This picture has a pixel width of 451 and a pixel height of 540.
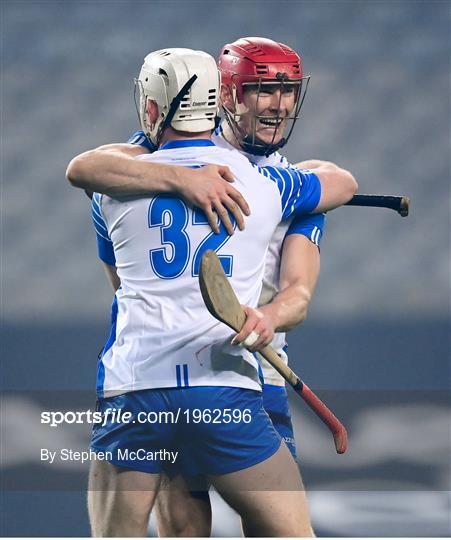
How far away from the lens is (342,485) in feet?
12.7

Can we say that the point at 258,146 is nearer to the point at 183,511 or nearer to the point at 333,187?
the point at 333,187

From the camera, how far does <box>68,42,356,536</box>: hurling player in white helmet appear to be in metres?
2.62

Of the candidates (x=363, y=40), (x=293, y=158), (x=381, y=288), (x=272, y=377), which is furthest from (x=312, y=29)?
(x=272, y=377)

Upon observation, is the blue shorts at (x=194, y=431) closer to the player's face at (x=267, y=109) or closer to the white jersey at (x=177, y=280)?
the white jersey at (x=177, y=280)

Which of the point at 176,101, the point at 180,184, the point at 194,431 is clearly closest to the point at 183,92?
the point at 176,101

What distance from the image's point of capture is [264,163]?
120 inches

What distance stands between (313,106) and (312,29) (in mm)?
354

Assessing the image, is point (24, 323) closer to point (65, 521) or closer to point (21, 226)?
point (21, 226)

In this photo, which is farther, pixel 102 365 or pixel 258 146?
pixel 258 146

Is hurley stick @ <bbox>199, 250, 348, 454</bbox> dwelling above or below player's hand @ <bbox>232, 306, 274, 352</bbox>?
above

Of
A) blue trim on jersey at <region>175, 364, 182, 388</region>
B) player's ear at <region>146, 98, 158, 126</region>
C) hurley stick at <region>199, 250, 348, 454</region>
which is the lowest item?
blue trim on jersey at <region>175, 364, 182, 388</region>

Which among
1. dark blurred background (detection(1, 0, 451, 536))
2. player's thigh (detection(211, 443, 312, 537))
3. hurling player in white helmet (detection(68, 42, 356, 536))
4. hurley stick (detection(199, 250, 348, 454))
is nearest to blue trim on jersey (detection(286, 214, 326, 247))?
hurling player in white helmet (detection(68, 42, 356, 536))

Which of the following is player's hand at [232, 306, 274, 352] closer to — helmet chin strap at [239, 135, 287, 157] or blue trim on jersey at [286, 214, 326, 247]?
blue trim on jersey at [286, 214, 326, 247]

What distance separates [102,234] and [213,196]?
1.04ft
